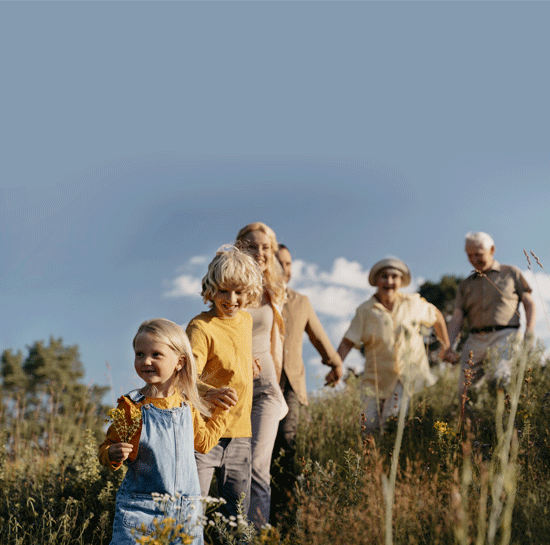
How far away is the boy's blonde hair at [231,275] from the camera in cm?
321

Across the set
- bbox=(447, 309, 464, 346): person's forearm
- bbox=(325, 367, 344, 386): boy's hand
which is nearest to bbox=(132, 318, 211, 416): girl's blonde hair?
bbox=(325, 367, 344, 386): boy's hand

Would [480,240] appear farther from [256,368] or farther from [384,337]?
[256,368]

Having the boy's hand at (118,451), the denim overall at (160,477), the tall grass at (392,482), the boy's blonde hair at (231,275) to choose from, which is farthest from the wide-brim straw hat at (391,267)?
the boy's hand at (118,451)

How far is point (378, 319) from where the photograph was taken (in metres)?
5.00

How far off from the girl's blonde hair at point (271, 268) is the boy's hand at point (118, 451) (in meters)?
1.88

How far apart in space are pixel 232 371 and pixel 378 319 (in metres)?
2.24

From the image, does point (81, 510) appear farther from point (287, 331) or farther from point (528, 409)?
point (528, 409)

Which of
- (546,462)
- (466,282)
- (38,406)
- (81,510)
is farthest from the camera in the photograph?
(38,406)

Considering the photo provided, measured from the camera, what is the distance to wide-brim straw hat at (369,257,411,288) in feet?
16.7

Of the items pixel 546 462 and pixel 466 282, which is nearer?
pixel 546 462

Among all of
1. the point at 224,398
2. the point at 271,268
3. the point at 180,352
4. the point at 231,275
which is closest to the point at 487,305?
the point at 271,268

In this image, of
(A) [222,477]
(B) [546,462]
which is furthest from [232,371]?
(B) [546,462]

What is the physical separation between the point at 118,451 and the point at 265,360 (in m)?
1.53

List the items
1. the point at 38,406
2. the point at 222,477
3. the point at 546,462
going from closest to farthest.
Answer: the point at 222,477
the point at 546,462
the point at 38,406
